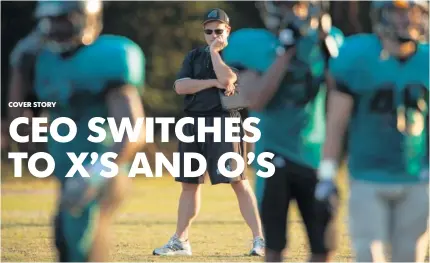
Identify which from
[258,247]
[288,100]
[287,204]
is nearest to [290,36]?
[288,100]

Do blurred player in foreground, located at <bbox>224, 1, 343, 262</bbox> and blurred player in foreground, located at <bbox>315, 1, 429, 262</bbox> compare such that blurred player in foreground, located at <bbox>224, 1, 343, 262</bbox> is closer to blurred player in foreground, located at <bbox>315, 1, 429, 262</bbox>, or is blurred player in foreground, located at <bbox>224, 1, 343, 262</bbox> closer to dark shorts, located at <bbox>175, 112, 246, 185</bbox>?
blurred player in foreground, located at <bbox>315, 1, 429, 262</bbox>

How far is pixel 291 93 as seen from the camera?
636cm

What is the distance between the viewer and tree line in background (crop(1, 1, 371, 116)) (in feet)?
96.7

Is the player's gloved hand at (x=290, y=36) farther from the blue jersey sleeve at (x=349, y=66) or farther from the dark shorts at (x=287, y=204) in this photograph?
the dark shorts at (x=287, y=204)

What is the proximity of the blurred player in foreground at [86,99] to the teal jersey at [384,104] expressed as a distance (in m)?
1.00

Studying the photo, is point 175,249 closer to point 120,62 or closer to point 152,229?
point 152,229

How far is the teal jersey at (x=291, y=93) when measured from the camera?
20.7 ft

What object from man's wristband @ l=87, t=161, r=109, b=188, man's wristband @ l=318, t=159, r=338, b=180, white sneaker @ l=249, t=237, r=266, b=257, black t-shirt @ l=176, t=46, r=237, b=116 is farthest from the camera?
white sneaker @ l=249, t=237, r=266, b=257

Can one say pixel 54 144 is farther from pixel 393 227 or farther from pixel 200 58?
pixel 200 58

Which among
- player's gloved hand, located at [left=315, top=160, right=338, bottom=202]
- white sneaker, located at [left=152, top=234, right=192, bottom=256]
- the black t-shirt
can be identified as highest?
the black t-shirt

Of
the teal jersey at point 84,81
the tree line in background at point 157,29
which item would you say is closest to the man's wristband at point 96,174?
the teal jersey at point 84,81

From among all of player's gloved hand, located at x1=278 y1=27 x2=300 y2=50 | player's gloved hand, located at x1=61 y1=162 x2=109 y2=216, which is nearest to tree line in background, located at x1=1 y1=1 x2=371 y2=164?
player's gloved hand, located at x1=278 y1=27 x2=300 y2=50

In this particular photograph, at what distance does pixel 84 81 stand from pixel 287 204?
1.29 metres

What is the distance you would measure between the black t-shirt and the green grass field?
43.7 inches
